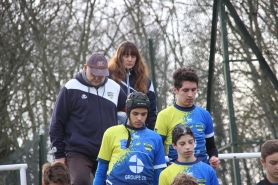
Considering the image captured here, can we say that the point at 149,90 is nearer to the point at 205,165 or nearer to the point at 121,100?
the point at 121,100

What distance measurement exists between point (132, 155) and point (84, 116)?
97cm

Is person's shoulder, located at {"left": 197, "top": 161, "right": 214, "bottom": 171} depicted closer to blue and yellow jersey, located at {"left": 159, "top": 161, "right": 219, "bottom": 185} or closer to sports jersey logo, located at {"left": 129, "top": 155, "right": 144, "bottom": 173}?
blue and yellow jersey, located at {"left": 159, "top": 161, "right": 219, "bottom": 185}

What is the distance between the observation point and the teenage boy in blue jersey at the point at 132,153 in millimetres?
6773

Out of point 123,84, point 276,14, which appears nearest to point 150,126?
point 123,84

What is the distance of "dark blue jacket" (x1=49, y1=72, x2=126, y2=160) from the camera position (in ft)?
24.7

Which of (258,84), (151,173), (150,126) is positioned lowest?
(151,173)

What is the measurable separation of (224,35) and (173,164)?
3879mm

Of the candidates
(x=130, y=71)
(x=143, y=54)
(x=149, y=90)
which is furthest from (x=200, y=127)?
(x=143, y=54)

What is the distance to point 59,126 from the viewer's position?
24.9 feet

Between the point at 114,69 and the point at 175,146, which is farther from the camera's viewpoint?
the point at 114,69

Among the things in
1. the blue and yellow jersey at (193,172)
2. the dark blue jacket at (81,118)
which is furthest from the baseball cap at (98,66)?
the blue and yellow jersey at (193,172)

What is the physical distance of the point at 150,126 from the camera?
823cm

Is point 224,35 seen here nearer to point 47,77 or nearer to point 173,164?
point 173,164

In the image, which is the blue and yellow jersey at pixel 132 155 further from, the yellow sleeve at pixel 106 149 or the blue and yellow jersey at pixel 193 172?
the blue and yellow jersey at pixel 193 172
